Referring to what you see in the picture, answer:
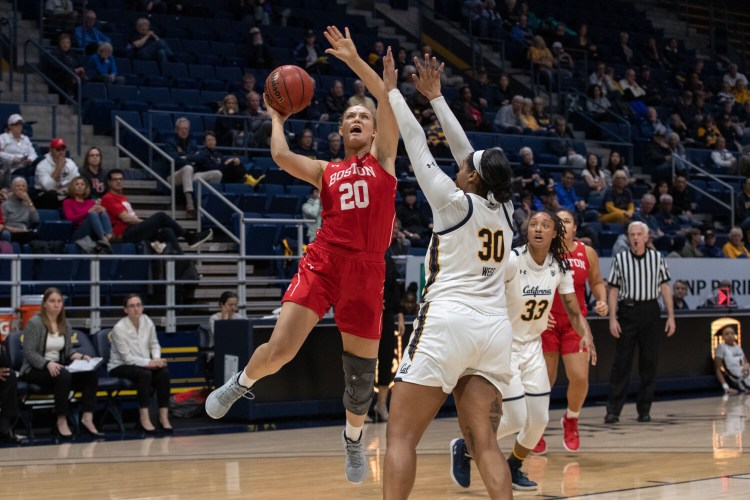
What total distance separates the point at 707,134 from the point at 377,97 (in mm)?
18139

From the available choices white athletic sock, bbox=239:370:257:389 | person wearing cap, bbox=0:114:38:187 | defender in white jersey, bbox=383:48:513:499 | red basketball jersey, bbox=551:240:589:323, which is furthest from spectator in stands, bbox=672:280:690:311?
defender in white jersey, bbox=383:48:513:499

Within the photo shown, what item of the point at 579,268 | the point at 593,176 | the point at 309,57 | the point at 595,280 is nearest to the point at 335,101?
the point at 309,57

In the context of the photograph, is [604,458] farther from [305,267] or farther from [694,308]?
[694,308]

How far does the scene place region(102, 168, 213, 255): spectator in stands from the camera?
1260cm

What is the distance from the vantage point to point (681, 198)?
19609 mm

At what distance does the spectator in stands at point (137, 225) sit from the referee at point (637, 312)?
4.85m

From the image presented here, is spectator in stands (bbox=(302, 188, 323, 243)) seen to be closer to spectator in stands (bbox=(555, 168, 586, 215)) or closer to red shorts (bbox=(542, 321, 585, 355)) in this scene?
red shorts (bbox=(542, 321, 585, 355))

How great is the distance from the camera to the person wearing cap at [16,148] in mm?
13047

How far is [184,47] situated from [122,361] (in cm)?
797

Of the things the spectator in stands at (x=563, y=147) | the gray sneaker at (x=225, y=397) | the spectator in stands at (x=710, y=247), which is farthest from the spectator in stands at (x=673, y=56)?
the gray sneaker at (x=225, y=397)

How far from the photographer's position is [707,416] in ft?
40.5

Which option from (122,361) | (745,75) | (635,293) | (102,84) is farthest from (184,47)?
(745,75)

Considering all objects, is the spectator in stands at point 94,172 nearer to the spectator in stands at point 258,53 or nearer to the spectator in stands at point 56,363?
the spectator in stands at point 56,363

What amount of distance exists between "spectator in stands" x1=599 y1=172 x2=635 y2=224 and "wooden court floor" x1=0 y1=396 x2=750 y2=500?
6400 millimetres
